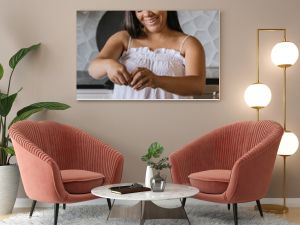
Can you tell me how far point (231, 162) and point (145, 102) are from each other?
1.06 metres

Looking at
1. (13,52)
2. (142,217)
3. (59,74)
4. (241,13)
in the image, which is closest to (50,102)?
(59,74)

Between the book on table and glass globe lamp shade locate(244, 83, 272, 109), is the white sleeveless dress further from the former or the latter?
the book on table

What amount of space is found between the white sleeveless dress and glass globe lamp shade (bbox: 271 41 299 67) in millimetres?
913

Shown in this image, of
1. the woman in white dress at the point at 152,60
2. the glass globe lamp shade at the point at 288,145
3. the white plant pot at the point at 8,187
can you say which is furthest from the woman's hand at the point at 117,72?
the glass globe lamp shade at the point at 288,145

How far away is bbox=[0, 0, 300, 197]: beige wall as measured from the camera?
15.0 ft

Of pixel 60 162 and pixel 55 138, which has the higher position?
pixel 55 138

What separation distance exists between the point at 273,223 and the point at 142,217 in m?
1.13

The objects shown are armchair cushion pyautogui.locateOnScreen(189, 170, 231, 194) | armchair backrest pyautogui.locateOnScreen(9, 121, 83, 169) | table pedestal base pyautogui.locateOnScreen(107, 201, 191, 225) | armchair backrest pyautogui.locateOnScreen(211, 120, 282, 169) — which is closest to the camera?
table pedestal base pyautogui.locateOnScreen(107, 201, 191, 225)

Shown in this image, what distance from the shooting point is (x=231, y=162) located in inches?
165

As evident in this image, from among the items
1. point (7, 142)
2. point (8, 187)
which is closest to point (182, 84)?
point (7, 142)

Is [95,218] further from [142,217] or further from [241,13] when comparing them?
[241,13]

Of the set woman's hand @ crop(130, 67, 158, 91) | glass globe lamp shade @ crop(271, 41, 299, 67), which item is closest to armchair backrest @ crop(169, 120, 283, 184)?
glass globe lamp shade @ crop(271, 41, 299, 67)

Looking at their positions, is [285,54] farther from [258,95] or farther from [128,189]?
[128,189]

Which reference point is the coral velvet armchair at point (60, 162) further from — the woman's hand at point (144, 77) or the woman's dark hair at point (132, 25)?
the woman's dark hair at point (132, 25)
